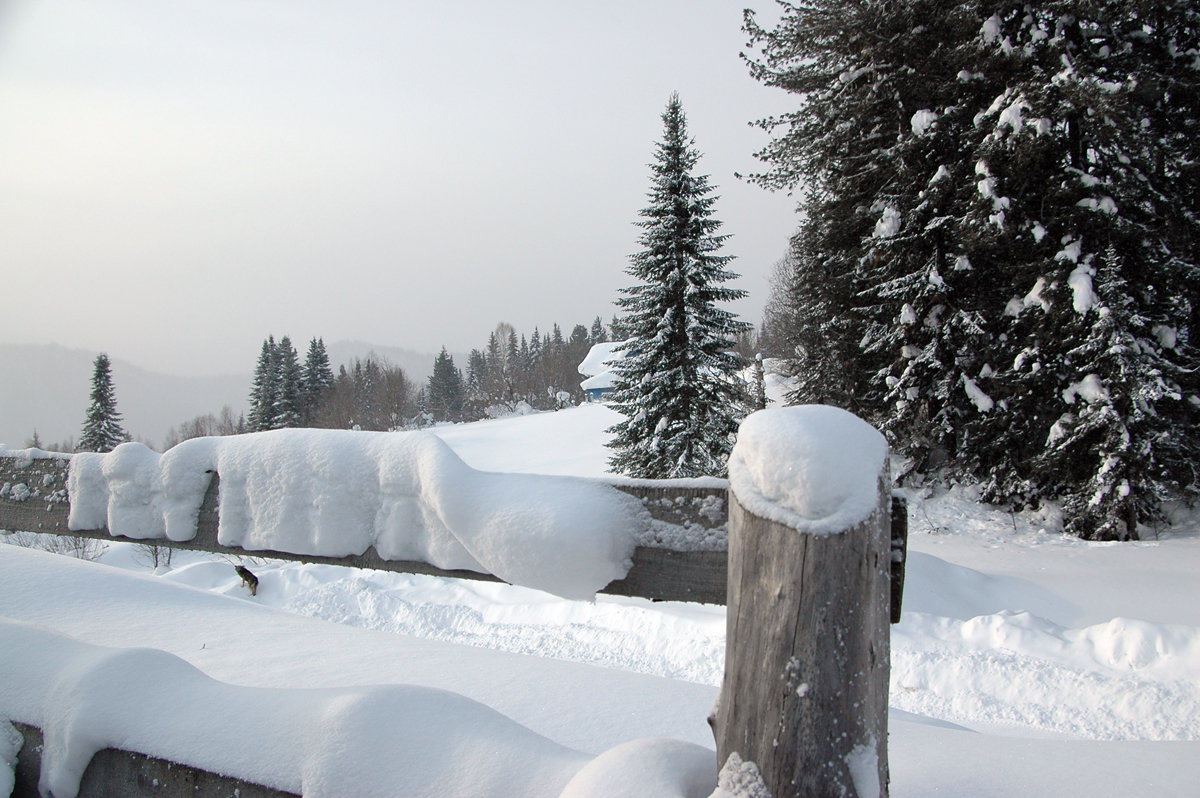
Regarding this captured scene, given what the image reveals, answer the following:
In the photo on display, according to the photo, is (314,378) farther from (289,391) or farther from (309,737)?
(309,737)

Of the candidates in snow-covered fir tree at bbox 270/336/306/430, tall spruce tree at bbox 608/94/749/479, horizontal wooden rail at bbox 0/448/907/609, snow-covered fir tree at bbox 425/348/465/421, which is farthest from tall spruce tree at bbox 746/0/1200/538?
snow-covered fir tree at bbox 425/348/465/421

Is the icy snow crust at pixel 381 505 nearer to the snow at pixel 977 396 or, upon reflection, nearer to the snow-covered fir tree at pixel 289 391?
the snow at pixel 977 396

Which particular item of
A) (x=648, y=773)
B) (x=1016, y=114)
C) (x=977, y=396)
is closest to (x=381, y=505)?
(x=648, y=773)

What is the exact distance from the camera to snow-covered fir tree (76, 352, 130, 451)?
31.1 metres

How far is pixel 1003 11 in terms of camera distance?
44.4 ft

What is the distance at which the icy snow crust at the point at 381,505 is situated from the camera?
1662 millimetres

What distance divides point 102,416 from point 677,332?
99.6 ft

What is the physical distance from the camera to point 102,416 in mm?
31859

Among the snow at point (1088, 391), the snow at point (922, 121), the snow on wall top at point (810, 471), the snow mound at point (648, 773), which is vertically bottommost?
the snow mound at point (648, 773)

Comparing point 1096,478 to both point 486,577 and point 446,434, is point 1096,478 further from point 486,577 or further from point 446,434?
point 446,434

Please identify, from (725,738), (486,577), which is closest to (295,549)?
(486,577)

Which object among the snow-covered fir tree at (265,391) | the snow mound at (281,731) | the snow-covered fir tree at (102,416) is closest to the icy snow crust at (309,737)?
the snow mound at (281,731)

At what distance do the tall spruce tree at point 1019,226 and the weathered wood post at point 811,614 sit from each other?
1329cm

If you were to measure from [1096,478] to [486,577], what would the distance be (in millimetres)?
13690
